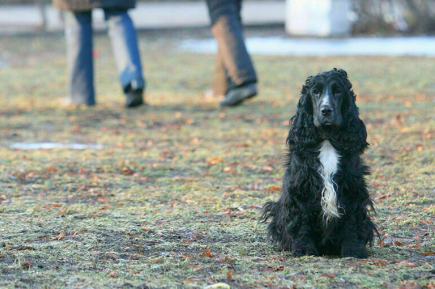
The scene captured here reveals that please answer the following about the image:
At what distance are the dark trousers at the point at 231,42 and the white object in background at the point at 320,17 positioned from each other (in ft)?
47.2

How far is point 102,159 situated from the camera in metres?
7.34

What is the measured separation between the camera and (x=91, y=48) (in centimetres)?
1030

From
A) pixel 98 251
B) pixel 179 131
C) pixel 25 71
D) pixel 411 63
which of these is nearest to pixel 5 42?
pixel 25 71

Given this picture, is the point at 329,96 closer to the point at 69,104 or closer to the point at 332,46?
the point at 69,104

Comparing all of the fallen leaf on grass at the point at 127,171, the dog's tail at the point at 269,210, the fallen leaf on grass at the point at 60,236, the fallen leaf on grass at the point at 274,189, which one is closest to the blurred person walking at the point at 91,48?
the fallen leaf on grass at the point at 127,171

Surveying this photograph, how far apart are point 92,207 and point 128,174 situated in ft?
3.95

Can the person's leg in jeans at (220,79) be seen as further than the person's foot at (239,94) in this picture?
Yes

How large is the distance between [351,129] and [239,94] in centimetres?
585

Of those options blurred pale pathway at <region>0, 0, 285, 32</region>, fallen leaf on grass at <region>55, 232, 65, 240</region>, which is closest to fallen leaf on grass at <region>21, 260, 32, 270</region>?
fallen leaf on grass at <region>55, 232, 65, 240</region>

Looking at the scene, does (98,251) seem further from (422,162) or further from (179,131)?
(179,131)

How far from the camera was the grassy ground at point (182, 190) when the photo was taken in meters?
3.96

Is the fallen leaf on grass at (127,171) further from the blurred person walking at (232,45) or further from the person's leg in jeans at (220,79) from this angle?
the person's leg in jeans at (220,79)

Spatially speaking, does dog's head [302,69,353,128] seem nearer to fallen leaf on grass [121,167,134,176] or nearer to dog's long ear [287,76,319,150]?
dog's long ear [287,76,319,150]

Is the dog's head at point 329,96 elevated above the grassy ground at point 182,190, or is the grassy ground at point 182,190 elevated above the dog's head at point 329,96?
the dog's head at point 329,96
